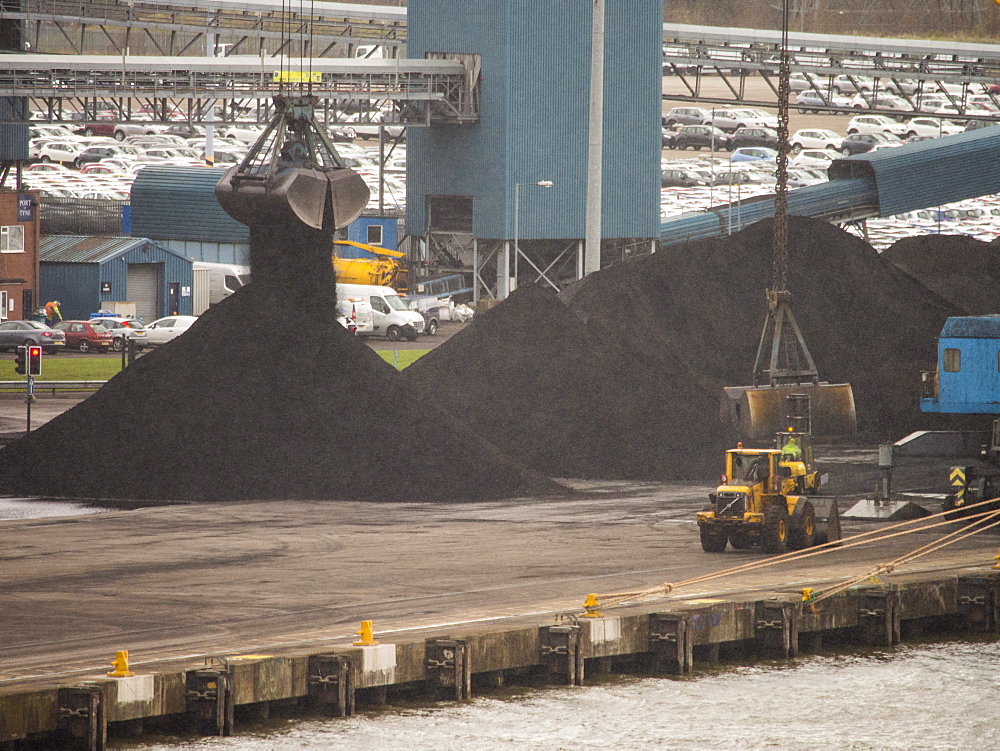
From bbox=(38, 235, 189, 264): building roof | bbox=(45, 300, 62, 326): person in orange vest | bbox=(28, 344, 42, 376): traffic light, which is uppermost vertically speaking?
bbox=(38, 235, 189, 264): building roof

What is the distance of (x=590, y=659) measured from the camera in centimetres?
1817

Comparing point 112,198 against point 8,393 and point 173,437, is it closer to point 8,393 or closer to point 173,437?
point 8,393

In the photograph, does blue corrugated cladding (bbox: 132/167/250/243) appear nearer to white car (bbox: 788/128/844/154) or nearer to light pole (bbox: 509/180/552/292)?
light pole (bbox: 509/180/552/292)

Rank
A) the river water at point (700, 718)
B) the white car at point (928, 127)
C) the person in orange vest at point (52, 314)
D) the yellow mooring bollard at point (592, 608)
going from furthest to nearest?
the white car at point (928, 127)
the person in orange vest at point (52, 314)
the yellow mooring bollard at point (592, 608)
the river water at point (700, 718)

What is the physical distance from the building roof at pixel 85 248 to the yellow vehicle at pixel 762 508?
44800 millimetres

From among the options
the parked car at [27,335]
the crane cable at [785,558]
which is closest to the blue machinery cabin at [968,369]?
the crane cable at [785,558]

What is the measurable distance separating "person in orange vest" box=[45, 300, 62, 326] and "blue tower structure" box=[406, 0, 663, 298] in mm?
15171

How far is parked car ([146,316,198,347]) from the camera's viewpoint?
55656 mm

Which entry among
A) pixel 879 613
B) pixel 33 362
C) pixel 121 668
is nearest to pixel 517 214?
pixel 33 362

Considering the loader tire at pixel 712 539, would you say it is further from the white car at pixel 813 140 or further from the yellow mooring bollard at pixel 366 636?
the white car at pixel 813 140

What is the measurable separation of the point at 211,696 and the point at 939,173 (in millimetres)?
49585

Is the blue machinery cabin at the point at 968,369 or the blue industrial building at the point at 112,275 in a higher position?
the blue industrial building at the point at 112,275

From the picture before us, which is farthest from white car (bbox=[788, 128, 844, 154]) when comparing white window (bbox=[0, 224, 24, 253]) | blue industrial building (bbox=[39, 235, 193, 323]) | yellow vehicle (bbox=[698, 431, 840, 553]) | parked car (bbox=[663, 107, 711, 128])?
yellow vehicle (bbox=[698, 431, 840, 553])

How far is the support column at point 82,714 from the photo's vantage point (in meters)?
14.5
